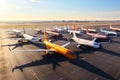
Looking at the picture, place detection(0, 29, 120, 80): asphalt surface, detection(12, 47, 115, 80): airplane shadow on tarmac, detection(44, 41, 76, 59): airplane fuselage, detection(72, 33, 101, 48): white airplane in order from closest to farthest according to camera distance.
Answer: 1. detection(0, 29, 120, 80): asphalt surface
2. detection(12, 47, 115, 80): airplane shadow on tarmac
3. detection(44, 41, 76, 59): airplane fuselage
4. detection(72, 33, 101, 48): white airplane

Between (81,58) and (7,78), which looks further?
(81,58)

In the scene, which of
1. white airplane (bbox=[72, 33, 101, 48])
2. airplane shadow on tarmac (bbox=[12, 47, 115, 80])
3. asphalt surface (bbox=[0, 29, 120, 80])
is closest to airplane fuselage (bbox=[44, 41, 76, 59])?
asphalt surface (bbox=[0, 29, 120, 80])

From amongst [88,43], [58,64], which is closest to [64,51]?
[58,64]

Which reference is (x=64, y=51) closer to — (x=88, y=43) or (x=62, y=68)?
(x=62, y=68)

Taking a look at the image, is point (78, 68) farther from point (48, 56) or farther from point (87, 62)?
point (48, 56)

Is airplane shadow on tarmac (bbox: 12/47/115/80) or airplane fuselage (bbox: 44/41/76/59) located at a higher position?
airplane fuselage (bbox: 44/41/76/59)

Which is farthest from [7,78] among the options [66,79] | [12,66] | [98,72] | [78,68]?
[98,72]

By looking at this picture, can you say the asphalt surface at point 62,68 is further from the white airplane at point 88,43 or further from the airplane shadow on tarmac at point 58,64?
the white airplane at point 88,43

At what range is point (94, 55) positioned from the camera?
49938mm

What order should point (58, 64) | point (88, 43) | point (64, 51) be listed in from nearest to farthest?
point (58, 64)
point (64, 51)
point (88, 43)

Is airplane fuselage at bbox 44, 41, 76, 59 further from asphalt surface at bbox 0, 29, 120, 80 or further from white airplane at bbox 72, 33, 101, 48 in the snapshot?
white airplane at bbox 72, 33, 101, 48

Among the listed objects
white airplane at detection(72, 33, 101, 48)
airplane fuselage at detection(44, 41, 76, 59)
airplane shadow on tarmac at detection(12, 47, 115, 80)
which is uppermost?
airplane fuselage at detection(44, 41, 76, 59)

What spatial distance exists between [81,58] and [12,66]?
70.7ft

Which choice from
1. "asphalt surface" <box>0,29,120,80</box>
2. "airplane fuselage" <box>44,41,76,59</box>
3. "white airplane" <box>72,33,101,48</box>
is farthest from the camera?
"white airplane" <box>72,33,101,48</box>
